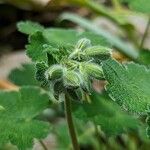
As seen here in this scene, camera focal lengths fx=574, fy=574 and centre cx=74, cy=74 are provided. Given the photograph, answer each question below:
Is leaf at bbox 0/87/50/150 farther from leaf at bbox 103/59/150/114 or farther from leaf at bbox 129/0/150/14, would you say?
leaf at bbox 129/0/150/14

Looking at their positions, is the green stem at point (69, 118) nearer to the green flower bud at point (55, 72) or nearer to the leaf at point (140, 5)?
the green flower bud at point (55, 72)

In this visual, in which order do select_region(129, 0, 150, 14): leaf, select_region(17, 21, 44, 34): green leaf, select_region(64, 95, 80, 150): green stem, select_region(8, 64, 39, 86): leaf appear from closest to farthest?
select_region(64, 95, 80, 150): green stem → select_region(17, 21, 44, 34): green leaf → select_region(129, 0, 150, 14): leaf → select_region(8, 64, 39, 86): leaf

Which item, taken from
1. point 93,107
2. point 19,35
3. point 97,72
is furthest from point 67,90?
point 19,35

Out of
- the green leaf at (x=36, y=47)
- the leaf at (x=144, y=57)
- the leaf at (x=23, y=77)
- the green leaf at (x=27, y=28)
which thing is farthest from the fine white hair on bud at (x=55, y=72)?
the leaf at (x=23, y=77)

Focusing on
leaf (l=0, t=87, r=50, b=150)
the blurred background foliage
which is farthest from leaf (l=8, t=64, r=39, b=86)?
leaf (l=0, t=87, r=50, b=150)

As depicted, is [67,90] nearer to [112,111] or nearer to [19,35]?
[112,111]
